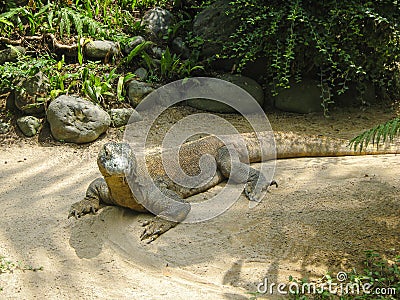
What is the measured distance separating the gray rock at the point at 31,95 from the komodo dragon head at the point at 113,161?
3172 mm

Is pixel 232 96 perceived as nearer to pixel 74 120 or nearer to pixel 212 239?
pixel 74 120

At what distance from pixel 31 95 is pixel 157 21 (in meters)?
2.76

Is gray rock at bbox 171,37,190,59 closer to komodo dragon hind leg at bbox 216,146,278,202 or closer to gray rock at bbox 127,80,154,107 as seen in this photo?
gray rock at bbox 127,80,154,107

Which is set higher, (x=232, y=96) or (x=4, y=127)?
(x=232, y=96)

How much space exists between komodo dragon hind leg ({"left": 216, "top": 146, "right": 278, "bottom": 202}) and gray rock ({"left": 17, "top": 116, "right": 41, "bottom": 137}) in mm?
2921

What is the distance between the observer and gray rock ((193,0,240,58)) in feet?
26.4

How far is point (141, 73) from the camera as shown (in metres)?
8.19

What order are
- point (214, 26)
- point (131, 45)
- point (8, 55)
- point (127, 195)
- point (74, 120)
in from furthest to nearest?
1. point (131, 45)
2. point (214, 26)
3. point (8, 55)
4. point (74, 120)
5. point (127, 195)

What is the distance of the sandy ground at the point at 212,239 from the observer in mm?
3951

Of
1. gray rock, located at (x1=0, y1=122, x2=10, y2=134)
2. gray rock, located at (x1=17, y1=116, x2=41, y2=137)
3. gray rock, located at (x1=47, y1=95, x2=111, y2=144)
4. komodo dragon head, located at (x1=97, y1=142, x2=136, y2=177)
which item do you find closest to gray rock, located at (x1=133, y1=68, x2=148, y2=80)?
gray rock, located at (x1=47, y1=95, x2=111, y2=144)

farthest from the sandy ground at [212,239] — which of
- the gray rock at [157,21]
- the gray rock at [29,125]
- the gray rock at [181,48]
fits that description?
the gray rock at [157,21]

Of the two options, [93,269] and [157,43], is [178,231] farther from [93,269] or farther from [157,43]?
[157,43]

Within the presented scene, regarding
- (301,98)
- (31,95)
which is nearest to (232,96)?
(301,98)

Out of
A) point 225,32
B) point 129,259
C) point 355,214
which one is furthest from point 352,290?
point 225,32
